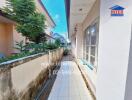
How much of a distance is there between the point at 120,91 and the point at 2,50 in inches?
215

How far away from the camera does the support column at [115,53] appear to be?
6.22ft

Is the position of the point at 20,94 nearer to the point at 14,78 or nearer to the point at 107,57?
the point at 14,78

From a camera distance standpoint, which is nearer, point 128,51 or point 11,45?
point 128,51

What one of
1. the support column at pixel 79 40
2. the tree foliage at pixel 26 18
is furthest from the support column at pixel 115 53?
the support column at pixel 79 40

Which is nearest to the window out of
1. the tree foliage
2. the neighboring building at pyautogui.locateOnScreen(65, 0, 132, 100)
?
the neighboring building at pyautogui.locateOnScreen(65, 0, 132, 100)

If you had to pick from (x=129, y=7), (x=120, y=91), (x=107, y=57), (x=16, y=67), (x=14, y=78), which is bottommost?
(x=120, y=91)

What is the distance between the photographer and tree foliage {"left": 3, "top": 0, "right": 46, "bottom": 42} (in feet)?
15.1

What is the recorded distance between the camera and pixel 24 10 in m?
4.85

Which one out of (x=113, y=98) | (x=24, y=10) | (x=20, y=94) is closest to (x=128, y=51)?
(x=113, y=98)

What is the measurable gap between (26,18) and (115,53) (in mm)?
3779

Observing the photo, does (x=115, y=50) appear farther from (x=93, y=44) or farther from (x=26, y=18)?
(x=26, y=18)

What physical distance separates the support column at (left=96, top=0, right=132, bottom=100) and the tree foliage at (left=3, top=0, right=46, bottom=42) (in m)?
3.18

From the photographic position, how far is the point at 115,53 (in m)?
1.96

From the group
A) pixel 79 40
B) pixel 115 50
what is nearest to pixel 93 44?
pixel 115 50
